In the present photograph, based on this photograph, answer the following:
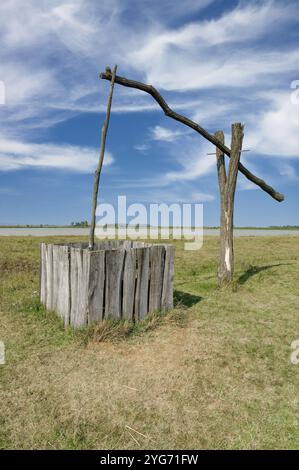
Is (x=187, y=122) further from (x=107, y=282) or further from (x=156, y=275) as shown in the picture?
(x=107, y=282)

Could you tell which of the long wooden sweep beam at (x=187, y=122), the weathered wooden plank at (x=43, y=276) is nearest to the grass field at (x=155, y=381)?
the weathered wooden plank at (x=43, y=276)

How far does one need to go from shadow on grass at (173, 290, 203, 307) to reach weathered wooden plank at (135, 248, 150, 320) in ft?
4.87

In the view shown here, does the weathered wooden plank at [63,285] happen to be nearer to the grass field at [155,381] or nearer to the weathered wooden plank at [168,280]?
the grass field at [155,381]

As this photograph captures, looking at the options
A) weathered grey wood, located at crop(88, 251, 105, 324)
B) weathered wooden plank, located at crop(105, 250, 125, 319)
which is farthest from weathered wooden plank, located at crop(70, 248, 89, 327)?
weathered wooden plank, located at crop(105, 250, 125, 319)

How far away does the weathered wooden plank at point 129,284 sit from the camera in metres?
7.57

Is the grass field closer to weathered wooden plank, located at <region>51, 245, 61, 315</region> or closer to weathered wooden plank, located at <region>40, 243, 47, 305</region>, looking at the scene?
weathered wooden plank, located at <region>40, 243, 47, 305</region>

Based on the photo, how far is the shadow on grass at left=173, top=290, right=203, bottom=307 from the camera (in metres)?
9.67

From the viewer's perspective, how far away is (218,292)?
1121cm

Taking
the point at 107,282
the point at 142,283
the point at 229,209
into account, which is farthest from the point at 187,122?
the point at 107,282

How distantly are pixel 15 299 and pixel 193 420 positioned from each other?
700cm

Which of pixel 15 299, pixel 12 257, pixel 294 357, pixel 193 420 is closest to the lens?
pixel 193 420

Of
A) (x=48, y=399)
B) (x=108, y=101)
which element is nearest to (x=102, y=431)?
(x=48, y=399)

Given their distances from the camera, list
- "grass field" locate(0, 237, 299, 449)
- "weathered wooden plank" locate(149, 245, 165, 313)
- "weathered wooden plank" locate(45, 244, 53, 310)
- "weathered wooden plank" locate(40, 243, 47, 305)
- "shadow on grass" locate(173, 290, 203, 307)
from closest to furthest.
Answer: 1. "grass field" locate(0, 237, 299, 449)
2. "weathered wooden plank" locate(149, 245, 165, 313)
3. "weathered wooden plank" locate(45, 244, 53, 310)
4. "weathered wooden plank" locate(40, 243, 47, 305)
5. "shadow on grass" locate(173, 290, 203, 307)

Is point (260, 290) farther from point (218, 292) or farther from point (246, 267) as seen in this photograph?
point (246, 267)
